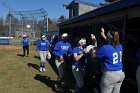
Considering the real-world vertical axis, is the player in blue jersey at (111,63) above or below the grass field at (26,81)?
above

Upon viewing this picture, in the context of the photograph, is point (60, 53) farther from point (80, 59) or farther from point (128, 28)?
point (128, 28)

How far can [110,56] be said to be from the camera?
18.1ft

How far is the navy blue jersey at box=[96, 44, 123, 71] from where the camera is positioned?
216 inches

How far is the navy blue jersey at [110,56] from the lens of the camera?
548 centimetres

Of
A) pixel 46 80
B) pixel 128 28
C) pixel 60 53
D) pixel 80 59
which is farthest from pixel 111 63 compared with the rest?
pixel 46 80

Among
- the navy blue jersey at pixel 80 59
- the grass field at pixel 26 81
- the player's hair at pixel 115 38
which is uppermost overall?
the player's hair at pixel 115 38

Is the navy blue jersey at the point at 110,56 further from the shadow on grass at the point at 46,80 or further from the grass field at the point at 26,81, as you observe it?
the shadow on grass at the point at 46,80

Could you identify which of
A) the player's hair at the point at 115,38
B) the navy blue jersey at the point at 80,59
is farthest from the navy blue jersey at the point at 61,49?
the player's hair at the point at 115,38

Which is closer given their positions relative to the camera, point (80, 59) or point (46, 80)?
point (80, 59)

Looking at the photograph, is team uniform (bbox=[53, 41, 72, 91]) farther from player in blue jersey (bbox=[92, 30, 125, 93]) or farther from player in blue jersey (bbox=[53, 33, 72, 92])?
player in blue jersey (bbox=[92, 30, 125, 93])

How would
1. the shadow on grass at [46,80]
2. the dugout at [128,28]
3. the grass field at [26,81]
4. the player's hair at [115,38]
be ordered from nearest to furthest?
1. the player's hair at [115,38]
2. the dugout at [128,28]
3. the grass field at [26,81]
4. the shadow on grass at [46,80]

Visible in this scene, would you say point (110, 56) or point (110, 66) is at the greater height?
point (110, 56)

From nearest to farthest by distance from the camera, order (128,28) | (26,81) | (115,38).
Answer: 1. (115,38)
2. (128,28)
3. (26,81)

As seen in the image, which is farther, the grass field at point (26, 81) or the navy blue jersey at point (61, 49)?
the grass field at point (26, 81)
